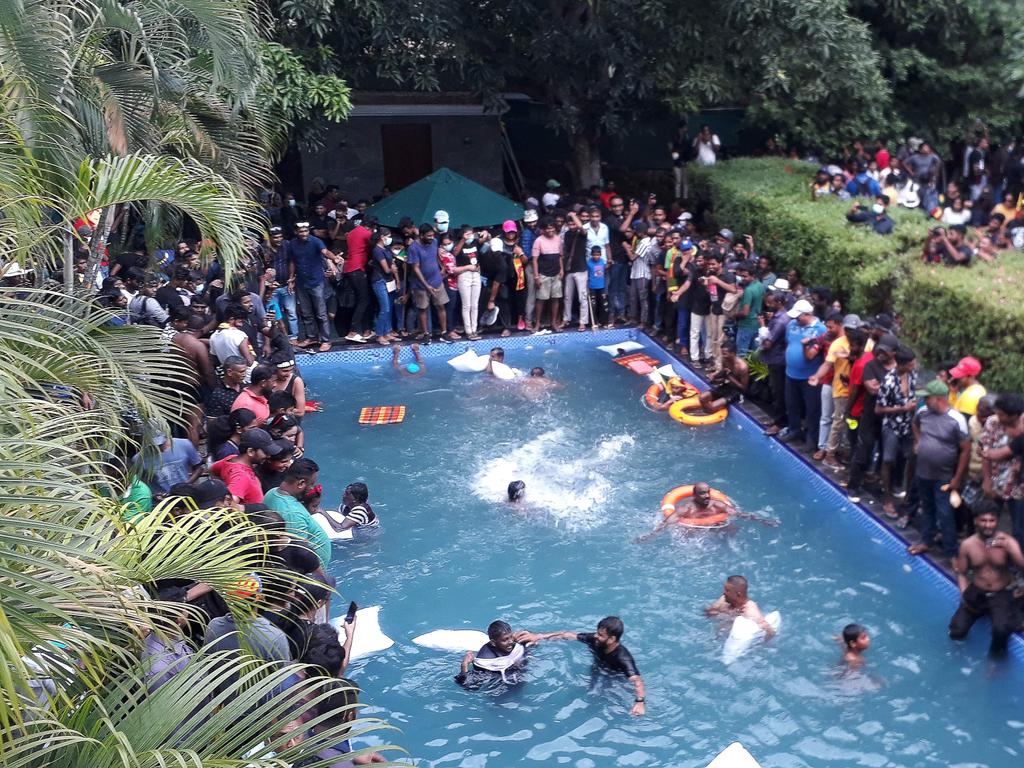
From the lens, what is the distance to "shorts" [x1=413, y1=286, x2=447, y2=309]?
49.5 feet

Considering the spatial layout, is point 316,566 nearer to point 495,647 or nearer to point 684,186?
point 495,647

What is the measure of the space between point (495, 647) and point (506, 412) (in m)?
5.87

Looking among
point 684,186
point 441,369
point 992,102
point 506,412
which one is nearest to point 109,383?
point 506,412

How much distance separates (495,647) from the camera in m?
7.43

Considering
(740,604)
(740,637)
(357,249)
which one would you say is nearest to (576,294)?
(357,249)

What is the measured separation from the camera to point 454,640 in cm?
808

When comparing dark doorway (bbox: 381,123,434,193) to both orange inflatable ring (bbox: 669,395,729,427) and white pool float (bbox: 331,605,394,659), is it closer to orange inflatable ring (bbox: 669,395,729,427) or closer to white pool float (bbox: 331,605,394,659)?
orange inflatable ring (bbox: 669,395,729,427)

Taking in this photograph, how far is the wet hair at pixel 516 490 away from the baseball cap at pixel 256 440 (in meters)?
3.13

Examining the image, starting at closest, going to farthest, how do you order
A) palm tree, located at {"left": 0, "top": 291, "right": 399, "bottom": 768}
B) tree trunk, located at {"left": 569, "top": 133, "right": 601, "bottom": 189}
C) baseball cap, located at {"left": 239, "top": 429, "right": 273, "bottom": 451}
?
palm tree, located at {"left": 0, "top": 291, "right": 399, "bottom": 768}
baseball cap, located at {"left": 239, "top": 429, "right": 273, "bottom": 451}
tree trunk, located at {"left": 569, "top": 133, "right": 601, "bottom": 189}

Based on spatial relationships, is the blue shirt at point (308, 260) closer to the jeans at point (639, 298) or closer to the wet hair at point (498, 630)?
the jeans at point (639, 298)

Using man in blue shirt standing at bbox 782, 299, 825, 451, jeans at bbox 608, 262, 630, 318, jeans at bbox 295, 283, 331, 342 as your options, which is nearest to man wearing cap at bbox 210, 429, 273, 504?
man in blue shirt standing at bbox 782, 299, 825, 451

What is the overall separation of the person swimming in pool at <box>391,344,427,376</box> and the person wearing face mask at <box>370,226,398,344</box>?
59 cm

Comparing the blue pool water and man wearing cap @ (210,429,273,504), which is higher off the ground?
man wearing cap @ (210,429,273,504)

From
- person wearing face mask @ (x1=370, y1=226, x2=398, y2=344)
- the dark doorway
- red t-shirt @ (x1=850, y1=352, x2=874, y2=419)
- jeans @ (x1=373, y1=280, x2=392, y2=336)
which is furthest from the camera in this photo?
the dark doorway
